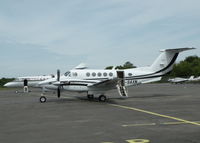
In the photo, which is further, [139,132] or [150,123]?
[150,123]

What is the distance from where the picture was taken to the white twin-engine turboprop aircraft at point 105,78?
2145cm

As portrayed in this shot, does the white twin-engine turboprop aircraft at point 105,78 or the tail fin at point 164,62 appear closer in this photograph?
the white twin-engine turboprop aircraft at point 105,78

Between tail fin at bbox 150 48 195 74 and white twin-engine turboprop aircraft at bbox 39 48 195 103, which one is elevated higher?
tail fin at bbox 150 48 195 74

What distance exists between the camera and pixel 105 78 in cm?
2348

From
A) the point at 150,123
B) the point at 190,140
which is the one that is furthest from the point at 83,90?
the point at 190,140

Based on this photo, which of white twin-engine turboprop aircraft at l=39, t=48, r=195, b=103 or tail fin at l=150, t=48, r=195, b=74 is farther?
tail fin at l=150, t=48, r=195, b=74

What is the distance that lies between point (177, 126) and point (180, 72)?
111 m

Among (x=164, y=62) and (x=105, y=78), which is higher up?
(x=164, y=62)

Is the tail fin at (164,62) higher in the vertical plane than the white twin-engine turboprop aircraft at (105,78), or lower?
higher

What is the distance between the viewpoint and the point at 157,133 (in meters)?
8.80

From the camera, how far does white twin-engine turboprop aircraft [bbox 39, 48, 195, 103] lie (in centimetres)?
2145

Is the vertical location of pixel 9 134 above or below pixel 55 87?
below

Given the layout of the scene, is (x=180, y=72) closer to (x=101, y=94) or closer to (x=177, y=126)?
(x=101, y=94)

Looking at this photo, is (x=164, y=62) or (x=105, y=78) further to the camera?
(x=164, y=62)
